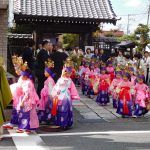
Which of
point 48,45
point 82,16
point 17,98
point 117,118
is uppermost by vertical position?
point 82,16

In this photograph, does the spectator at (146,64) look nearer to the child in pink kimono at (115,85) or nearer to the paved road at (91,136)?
the child in pink kimono at (115,85)

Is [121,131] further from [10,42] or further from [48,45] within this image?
[10,42]

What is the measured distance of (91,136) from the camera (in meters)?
8.48

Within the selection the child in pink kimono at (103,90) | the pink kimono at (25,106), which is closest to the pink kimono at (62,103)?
the pink kimono at (25,106)

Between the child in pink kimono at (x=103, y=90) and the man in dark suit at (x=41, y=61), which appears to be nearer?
the man in dark suit at (x=41, y=61)

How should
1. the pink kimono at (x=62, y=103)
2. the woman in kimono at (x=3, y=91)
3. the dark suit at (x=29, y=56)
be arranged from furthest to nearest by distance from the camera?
1. the dark suit at (x=29, y=56)
2. the pink kimono at (x=62, y=103)
3. the woman in kimono at (x=3, y=91)

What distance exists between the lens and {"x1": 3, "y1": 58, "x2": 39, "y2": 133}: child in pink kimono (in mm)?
8469

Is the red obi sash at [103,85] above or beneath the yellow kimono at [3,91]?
beneath

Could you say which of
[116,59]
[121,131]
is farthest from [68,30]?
[121,131]

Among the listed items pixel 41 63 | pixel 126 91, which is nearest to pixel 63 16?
pixel 41 63

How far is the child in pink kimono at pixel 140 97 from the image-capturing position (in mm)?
10812

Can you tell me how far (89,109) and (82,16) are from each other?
697cm

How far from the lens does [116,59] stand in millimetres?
19188

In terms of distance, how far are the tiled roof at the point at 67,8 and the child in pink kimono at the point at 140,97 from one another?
7449 mm
